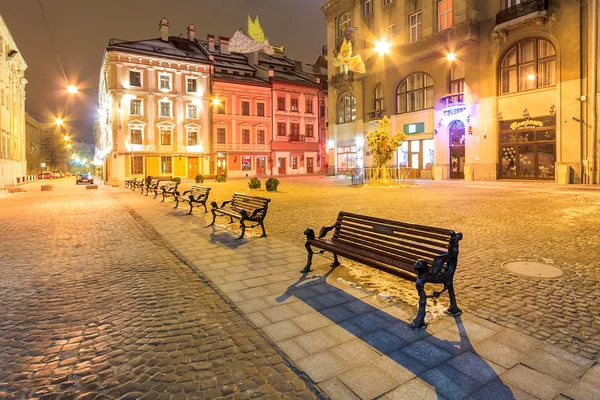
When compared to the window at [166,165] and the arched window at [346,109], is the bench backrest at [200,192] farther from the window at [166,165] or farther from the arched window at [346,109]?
the window at [166,165]

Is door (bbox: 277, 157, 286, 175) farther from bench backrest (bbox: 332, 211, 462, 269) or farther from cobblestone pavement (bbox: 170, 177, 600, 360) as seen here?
bench backrest (bbox: 332, 211, 462, 269)

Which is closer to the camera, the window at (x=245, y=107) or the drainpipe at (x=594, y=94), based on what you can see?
the drainpipe at (x=594, y=94)

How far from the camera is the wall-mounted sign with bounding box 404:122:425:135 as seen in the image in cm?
3498

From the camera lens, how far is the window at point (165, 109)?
4659cm

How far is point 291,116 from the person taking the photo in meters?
57.7

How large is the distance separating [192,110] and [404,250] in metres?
48.1

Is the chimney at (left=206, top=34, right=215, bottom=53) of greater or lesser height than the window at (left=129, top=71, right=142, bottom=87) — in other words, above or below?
above

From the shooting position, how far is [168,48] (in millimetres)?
47469

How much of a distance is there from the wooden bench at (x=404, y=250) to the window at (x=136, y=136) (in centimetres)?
4382

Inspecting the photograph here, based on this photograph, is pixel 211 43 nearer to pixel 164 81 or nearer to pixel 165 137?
pixel 164 81

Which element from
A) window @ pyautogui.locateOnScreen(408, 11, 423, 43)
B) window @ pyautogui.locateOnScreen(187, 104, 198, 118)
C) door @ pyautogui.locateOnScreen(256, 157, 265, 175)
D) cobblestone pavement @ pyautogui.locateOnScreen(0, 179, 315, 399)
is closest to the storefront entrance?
window @ pyautogui.locateOnScreen(408, 11, 423, 43)

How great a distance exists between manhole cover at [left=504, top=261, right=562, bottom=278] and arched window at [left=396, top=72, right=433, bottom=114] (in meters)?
30.6

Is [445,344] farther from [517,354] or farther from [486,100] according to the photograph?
[486,100]

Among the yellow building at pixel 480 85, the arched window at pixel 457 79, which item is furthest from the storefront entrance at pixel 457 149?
the arched window at pixel 457 79
